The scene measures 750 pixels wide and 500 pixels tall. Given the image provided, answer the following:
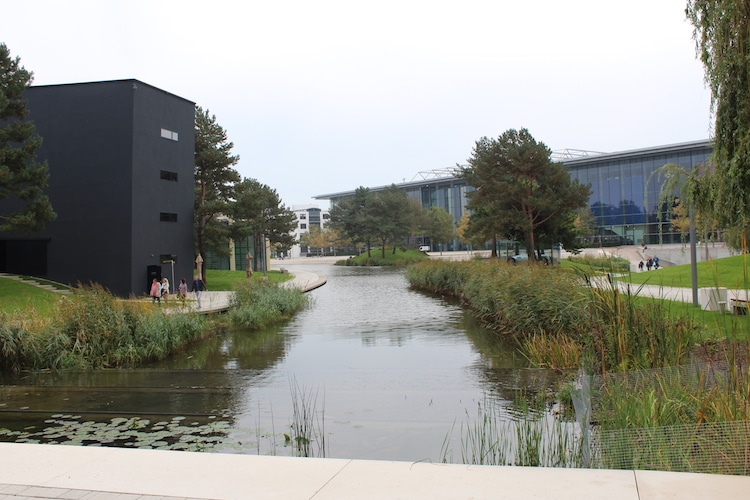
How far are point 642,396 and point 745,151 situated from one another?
4493 mm

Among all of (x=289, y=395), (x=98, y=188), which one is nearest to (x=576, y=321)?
(x=289, y=395)

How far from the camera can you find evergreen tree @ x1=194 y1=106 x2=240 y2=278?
1442 inches

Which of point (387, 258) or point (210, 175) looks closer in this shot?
point (210, 175)

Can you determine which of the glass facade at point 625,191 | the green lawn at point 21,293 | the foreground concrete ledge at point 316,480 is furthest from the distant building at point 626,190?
the foreground concrete ledge at point 316,480

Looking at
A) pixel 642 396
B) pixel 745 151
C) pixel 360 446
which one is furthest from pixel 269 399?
pixel 745 151

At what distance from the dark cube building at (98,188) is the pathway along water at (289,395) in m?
14.6

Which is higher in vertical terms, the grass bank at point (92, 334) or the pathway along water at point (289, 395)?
the grass bank at point (92, 334)

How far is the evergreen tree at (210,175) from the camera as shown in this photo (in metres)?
36.6

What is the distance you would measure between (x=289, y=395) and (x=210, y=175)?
32.2 m

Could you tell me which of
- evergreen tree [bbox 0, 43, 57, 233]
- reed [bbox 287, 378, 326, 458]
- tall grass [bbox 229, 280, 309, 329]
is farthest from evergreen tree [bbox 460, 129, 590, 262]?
reed [bbox 287, 378, 326, 458]

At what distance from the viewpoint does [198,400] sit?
819 centimetres

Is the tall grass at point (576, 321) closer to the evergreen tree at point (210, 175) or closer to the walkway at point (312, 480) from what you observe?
the walkway at point (312, 480)

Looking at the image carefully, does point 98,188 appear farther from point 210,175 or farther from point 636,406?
point 636,406

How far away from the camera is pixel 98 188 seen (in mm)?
27281
